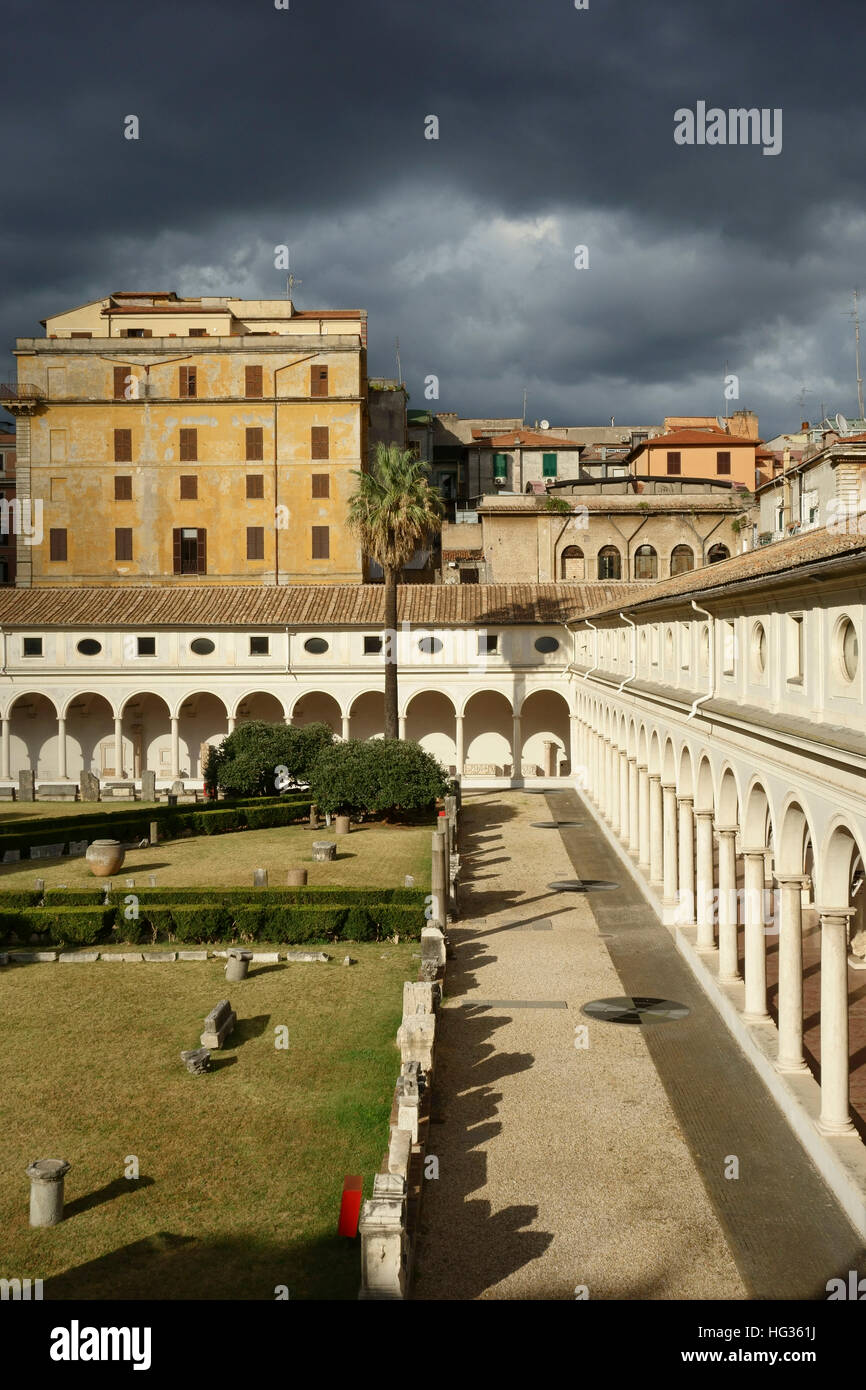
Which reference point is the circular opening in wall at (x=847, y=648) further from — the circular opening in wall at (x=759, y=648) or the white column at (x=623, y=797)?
the white column at (x=623, y=797)

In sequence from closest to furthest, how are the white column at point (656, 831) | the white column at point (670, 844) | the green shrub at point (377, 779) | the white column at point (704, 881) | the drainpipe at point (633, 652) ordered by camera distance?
1. the white column at point (704, 881)
2. the white column at point (670, 844)
3. the white column at point (656, 831)
4. the drainpipe at point (633, 652)
5. the green shrub at point (377, 779)

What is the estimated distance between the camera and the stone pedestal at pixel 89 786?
149 feet

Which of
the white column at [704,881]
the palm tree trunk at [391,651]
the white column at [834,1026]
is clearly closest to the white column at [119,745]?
the palm tree trunk at [391,651]

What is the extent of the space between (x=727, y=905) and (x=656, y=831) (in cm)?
842

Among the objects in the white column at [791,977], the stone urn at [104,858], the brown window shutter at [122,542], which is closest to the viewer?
the white column at [791,977]

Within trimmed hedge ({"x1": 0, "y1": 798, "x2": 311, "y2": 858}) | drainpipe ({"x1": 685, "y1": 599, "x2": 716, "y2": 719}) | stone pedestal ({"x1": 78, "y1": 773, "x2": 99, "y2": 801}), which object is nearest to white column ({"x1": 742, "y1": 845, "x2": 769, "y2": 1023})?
drainpipe ({"x1": 685, "y1": 599, "x2": 716, "y2": 719})

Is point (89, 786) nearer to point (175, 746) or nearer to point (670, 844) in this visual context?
point (175, 746)

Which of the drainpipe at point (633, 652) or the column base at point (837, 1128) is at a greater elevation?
the drainpipe at point (633, 652)

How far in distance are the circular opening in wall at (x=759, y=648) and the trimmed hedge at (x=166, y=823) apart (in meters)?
22.6

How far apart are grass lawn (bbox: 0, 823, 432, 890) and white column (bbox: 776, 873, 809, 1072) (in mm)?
13807

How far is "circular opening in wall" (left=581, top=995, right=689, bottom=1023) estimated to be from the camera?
18.1 metres

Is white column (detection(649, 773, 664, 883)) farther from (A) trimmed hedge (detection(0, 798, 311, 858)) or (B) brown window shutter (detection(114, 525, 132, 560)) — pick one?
(B) brown window shutter (detection(114, 525, 132, 560))
